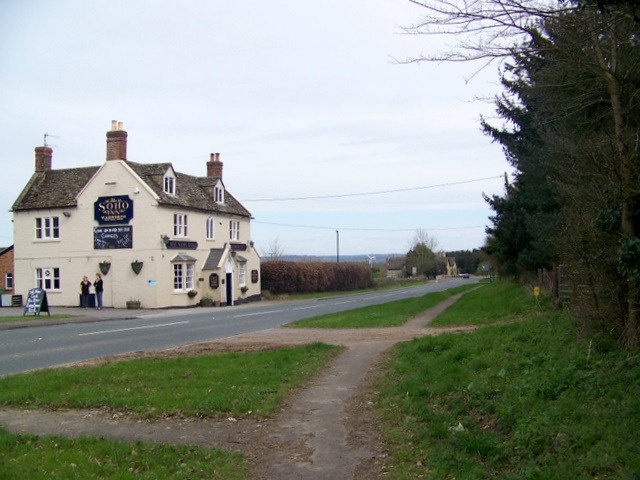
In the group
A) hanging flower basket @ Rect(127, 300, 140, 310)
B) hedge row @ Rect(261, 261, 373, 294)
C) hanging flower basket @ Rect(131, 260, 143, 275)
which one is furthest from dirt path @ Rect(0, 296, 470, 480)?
hedge row @ Rect(261, 261, 373, 294)

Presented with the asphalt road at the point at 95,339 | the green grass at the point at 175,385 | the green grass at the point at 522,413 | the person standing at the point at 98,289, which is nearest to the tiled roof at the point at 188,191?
the person standing at the point at 98,289

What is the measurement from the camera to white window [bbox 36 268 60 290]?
38.1 metres

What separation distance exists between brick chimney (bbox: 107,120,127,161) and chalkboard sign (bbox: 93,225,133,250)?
4.37 m

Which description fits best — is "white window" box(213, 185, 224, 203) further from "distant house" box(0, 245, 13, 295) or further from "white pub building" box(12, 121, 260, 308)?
"distant house" box(0, 245, 13, 295)

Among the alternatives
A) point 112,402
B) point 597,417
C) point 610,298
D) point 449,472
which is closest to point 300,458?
point 449,472

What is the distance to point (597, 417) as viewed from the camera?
562 centimetres

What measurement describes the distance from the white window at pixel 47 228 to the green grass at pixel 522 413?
33.5m

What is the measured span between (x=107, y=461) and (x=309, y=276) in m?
50.1

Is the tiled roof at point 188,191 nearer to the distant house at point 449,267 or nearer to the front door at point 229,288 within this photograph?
the front door at point 229,288

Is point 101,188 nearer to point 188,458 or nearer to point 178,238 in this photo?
point 178,238

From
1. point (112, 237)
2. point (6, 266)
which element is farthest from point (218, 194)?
point (6, 266)

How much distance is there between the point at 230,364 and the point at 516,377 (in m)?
5.92

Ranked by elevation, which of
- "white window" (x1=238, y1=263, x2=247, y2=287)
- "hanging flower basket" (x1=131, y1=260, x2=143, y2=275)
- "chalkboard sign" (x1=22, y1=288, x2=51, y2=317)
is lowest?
"chalkboard sign" (x1=22, y1=288, x2=51, y2=317)

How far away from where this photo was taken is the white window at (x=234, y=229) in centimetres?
4456
